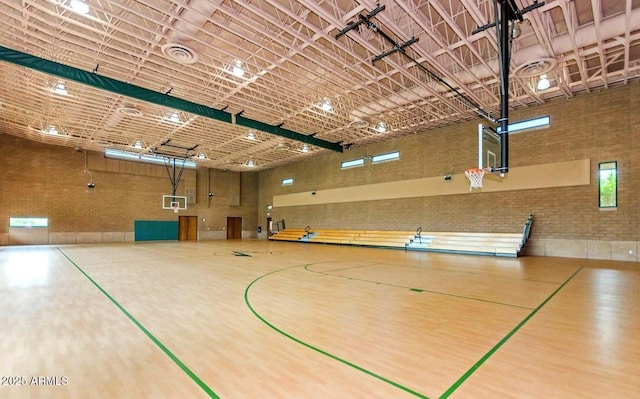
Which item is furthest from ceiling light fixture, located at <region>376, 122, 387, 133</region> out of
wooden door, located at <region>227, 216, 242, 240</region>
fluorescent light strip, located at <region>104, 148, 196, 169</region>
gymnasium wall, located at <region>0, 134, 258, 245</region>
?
wooden door, located at <region>227, 216, 242, 240</region>

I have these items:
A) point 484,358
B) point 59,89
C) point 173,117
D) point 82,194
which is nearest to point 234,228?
point 82,194

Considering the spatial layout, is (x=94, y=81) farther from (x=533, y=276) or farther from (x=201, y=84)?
(x=533, y=276)

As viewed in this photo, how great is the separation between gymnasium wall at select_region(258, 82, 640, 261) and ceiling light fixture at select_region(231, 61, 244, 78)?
33.3 feet

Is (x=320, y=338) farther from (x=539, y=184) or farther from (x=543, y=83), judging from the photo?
(x=539, y=184)

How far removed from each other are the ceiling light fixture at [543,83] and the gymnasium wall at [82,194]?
23.2 meters

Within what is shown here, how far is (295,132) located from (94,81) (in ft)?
30.4

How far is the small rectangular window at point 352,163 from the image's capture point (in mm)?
19906

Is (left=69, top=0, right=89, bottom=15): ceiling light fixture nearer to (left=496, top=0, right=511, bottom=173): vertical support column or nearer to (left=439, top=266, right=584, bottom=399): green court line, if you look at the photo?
(left=496, top=0, right=511, bottom=173): vertical support column

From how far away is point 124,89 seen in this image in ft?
37.8

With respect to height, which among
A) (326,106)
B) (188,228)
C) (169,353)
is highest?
(326,106)

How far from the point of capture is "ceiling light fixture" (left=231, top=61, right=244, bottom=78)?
403 inches

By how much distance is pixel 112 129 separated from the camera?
16.7 m

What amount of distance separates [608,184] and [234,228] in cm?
2466

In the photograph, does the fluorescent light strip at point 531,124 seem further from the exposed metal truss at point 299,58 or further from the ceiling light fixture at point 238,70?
the ceiling light fixture at point 238,70
